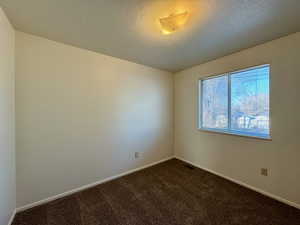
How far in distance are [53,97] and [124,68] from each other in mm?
1319

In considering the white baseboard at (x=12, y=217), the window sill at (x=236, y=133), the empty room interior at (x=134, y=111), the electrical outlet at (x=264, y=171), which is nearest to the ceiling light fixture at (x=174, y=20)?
the empty room interior at (x=134, y=111)

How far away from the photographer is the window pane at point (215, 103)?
8.66ft

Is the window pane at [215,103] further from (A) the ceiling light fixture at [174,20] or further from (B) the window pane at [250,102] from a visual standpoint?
(A) the ceiling light fixture at [174,20]

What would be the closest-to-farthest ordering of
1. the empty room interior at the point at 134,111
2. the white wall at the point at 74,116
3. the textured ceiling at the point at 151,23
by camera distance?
the textured ceiling at the point at 151,23, the empty room interior at the point at 134,111, the white wall at the point at 74,116

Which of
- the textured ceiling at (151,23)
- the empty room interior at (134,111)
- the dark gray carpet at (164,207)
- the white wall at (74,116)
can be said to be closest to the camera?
the textured ceiling at (151,23)

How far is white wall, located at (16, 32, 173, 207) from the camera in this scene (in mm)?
1752

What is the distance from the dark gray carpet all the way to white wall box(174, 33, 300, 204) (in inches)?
9.8

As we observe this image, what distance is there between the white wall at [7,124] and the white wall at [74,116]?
107 millimetres

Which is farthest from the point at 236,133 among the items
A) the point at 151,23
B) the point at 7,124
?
the point at 7,124

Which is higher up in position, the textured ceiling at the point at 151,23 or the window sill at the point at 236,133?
the textured ceiling at the point at 151,23

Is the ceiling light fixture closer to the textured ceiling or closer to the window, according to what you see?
the textured ceiling

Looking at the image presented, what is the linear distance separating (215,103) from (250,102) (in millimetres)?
634

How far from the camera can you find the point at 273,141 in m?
1.96

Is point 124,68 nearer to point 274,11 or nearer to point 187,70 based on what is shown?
point 187,70
